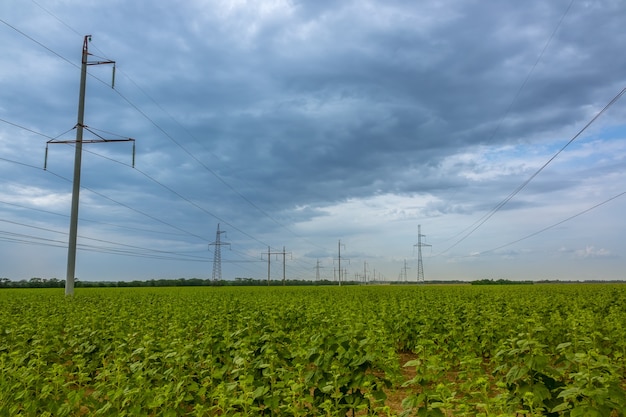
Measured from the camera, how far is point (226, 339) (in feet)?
27.0

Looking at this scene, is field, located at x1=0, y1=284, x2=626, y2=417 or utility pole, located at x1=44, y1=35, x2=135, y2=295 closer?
field, located at x1=0, y1=284, x2=626, y2=417

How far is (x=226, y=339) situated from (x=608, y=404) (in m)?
6.26

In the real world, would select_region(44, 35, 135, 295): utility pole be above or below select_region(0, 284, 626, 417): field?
above

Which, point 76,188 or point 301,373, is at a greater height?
point 76,188

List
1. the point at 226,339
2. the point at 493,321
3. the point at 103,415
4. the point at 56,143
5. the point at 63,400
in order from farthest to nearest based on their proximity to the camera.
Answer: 1. the point at 56,143
2. the point at 493,321
3. the point at 226,339
4. the point at 63,400
5. the point at 103,415

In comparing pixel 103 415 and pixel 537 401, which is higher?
pixel 537 401

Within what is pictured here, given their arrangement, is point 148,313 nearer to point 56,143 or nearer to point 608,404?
point 608,404

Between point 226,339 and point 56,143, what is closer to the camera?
point 226,339

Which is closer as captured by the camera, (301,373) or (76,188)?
(301,373)

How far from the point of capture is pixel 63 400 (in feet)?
21.0

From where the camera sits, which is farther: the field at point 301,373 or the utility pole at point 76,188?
the utility pole at point 76,188

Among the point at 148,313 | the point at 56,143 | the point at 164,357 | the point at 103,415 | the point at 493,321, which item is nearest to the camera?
the point at 103,415

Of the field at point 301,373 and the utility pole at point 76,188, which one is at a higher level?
the utility pole at point 76,188

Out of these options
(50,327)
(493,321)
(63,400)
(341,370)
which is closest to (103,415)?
(63,400)
